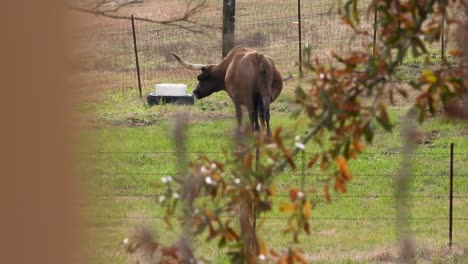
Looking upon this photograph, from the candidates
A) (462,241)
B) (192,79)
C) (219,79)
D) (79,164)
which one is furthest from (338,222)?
(192,79)

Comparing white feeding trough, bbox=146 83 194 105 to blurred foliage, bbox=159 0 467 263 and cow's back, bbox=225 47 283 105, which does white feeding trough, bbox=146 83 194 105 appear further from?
blurred foliage, bbox=159 0 467 263

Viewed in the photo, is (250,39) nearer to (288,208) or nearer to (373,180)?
(373,180)

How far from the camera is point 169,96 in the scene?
52.0 feet

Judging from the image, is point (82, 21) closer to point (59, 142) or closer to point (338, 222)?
point (59, 142)

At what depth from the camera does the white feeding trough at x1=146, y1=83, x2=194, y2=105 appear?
619 inches

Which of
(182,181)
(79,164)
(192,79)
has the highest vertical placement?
(79,164)

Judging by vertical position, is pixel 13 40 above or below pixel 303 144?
above

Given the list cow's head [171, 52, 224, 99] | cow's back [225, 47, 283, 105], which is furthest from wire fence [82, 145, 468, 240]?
cow's head [171, 52, 224, 99]

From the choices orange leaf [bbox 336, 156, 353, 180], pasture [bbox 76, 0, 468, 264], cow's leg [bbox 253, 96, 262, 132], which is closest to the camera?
orange leaf [bbox 336, 156, 353, 180]

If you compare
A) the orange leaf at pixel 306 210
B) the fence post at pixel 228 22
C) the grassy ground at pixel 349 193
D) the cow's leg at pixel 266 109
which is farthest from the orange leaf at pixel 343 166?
the fence post at pixel 228 22

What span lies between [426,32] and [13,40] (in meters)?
1.37

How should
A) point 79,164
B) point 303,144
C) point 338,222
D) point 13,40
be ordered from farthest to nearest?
point 338,222 < point 303,144 < point 79,164 < point 13,40

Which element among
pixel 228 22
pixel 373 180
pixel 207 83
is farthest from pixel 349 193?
pixel 228 22

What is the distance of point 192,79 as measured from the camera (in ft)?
60.6
